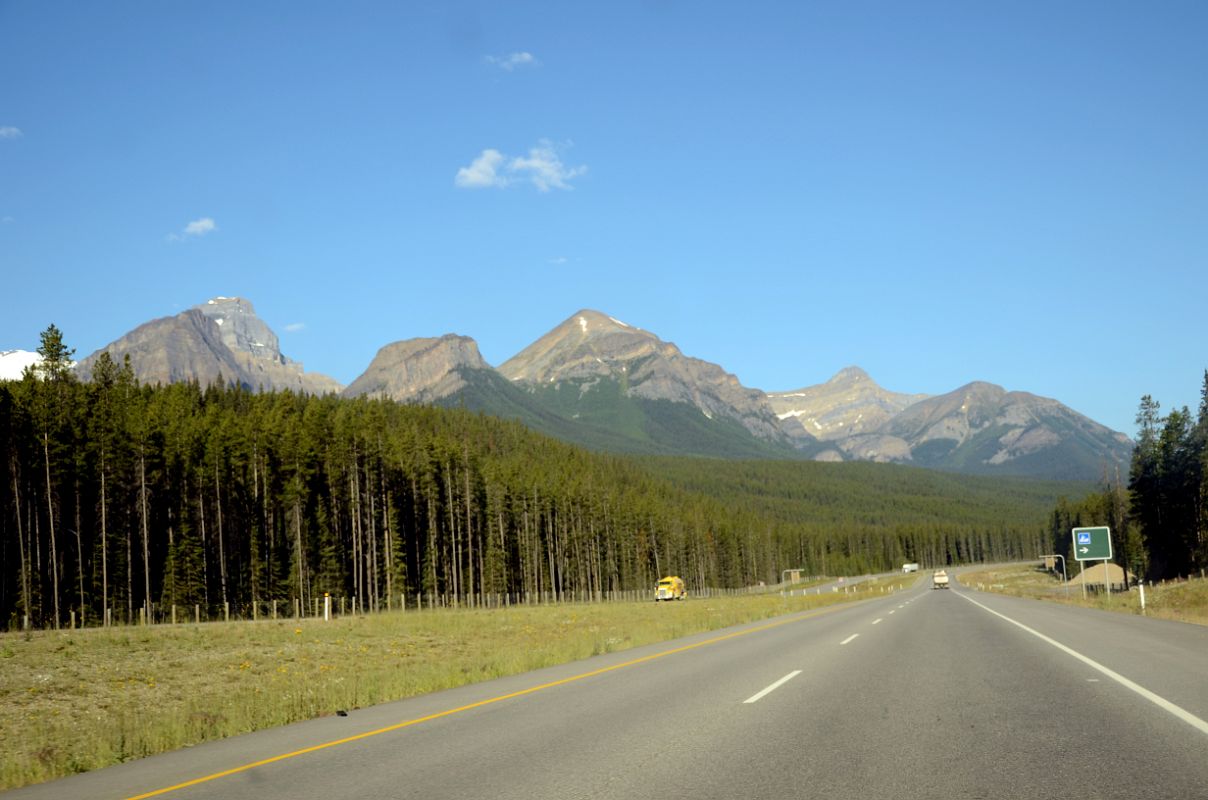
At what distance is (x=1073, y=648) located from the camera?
18656 mm

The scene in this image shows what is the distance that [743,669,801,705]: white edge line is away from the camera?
12441 millimetres

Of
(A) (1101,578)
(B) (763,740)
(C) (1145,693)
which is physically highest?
(B) (763,740)

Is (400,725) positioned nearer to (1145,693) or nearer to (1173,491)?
(1145,693)

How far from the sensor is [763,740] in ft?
30.6

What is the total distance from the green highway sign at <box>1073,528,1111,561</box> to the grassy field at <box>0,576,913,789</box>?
21624 mm

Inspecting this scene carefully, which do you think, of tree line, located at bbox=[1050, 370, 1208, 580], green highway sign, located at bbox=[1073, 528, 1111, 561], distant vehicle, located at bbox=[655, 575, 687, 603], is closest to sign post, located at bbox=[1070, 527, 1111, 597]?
green highway sign, located at bbox=[1073, 528, 1111, 561]

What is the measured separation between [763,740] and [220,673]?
22159 millimetres

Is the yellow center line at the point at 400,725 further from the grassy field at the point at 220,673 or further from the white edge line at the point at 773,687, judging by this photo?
the white edge line at the point at 773,687

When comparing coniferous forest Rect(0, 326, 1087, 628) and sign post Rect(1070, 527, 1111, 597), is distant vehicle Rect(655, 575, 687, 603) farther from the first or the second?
sign post Rect(1070, 527, 1111, 597)

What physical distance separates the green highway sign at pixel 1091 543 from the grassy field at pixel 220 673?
851 inches

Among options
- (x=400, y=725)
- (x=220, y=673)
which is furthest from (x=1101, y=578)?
(x=400, y=725)

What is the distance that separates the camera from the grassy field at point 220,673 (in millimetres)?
13180

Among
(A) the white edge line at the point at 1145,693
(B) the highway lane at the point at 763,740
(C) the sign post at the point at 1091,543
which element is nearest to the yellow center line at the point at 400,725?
(B) the highway lane at the point at 763,740

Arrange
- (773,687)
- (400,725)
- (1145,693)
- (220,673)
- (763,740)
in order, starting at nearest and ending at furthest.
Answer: (763,740)
(1145,693)
(400,725)
(773,687)
(220,673)
